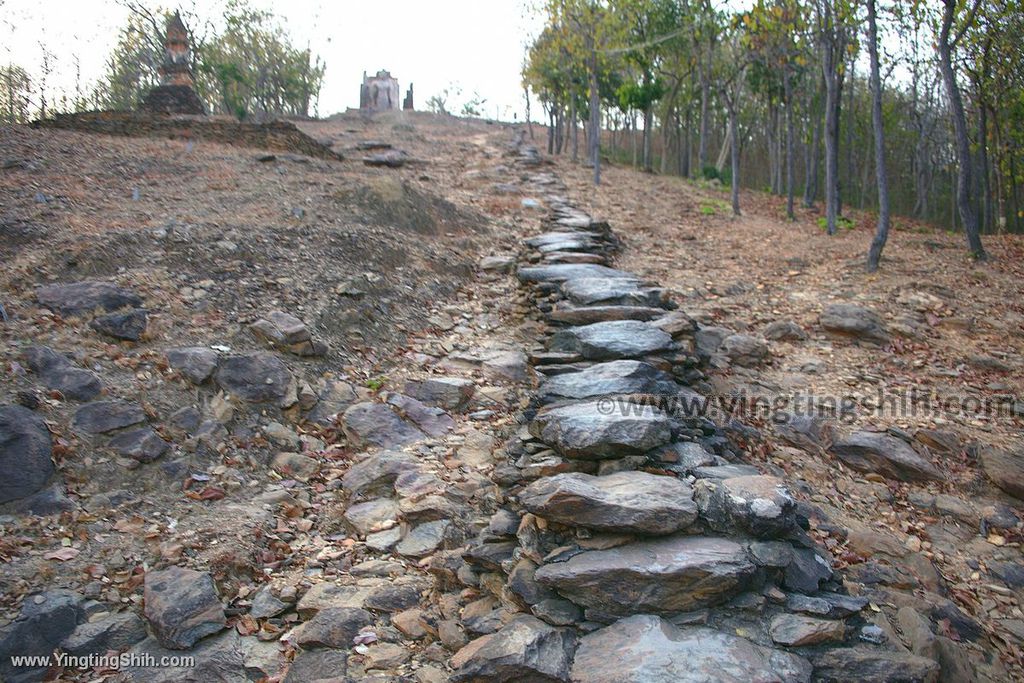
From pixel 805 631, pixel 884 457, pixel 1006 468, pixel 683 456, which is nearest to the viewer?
pixel 805 631

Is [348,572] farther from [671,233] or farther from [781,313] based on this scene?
[671,233]

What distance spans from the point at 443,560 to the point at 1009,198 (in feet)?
69.3

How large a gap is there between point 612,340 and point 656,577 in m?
2.52

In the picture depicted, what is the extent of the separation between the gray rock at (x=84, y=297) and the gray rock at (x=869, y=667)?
544 centimetres

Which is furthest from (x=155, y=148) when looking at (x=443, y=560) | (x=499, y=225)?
(x=443, y=560)

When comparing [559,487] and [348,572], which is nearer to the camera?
[559,487]

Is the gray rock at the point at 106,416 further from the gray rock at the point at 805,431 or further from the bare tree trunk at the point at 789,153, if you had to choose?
the bare tree trunk at the point at 789,153

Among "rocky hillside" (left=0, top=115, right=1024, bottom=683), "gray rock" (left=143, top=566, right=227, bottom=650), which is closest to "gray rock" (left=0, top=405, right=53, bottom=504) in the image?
"rocky hillside" (left=0, top=115, right=1024, bottom=683)

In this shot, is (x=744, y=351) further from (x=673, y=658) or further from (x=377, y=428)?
(x=673, y=658)

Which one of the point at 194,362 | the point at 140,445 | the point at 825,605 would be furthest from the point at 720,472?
the point at 194,362

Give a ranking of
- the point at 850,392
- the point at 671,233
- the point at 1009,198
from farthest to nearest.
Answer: the point at 1009,198, the point at 671,233, the point at 850,392

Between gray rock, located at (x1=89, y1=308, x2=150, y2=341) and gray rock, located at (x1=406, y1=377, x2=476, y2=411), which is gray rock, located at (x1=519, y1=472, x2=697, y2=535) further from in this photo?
gray rock, located at (x1=89, y1=308, x2=150, y2=341)

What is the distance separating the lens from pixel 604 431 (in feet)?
11.9

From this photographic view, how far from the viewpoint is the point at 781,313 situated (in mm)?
7617
